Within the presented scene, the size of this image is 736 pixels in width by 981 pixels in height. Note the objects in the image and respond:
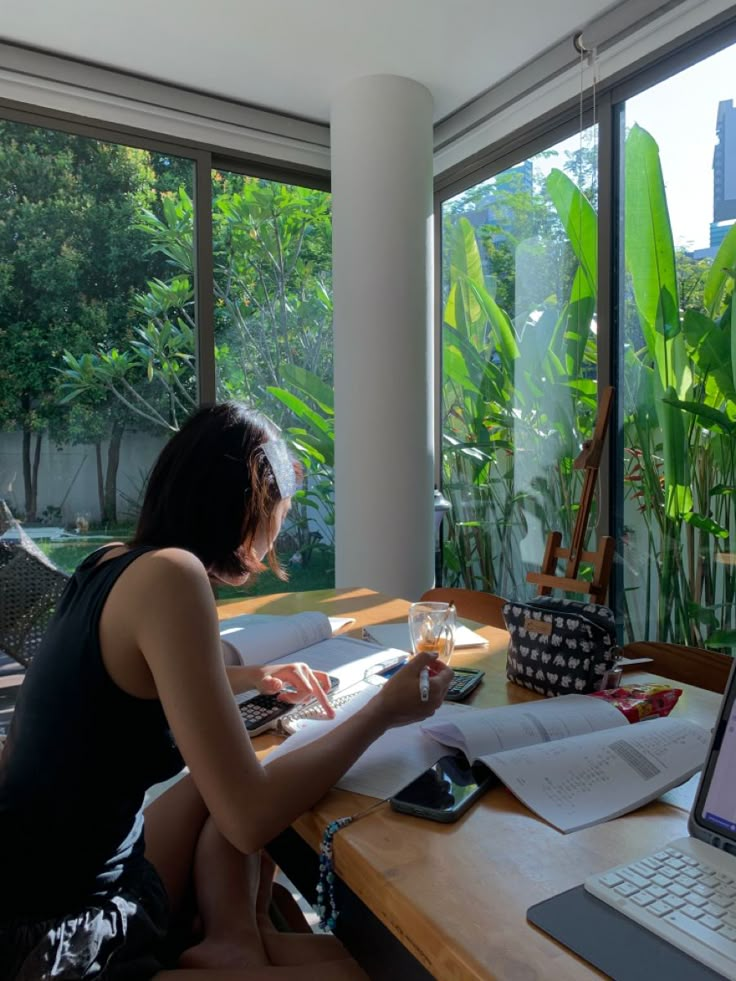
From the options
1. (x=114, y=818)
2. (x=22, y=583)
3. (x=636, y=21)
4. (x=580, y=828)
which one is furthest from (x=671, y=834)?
(x=636, y=21)

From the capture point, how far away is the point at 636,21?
2713 millimetres

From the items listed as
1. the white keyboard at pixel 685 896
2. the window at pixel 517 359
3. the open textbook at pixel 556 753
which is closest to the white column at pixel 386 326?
the window at pixel 517 359

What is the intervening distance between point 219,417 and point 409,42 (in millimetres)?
2502

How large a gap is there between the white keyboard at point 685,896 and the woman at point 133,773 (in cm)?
34

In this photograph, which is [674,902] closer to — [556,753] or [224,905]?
[556,753]

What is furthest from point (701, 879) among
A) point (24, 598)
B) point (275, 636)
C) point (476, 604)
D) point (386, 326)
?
point (386, 326)

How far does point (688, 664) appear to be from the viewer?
1571mm

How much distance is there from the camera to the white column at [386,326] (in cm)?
332

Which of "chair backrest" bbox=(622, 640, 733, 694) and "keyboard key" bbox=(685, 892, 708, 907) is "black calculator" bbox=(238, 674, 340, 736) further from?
"chair backrest" bbox=(622, 640, 733, 694)

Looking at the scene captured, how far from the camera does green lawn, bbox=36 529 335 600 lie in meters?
3.25

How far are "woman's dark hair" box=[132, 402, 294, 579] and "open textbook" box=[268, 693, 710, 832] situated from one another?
0.99ft

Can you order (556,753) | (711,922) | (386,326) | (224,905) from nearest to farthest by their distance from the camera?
(711,922) → (556,753) → (224,905) → (386,326)

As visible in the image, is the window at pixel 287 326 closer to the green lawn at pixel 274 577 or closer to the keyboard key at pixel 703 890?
the green lawn at pixel 274 577

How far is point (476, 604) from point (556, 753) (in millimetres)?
1210
